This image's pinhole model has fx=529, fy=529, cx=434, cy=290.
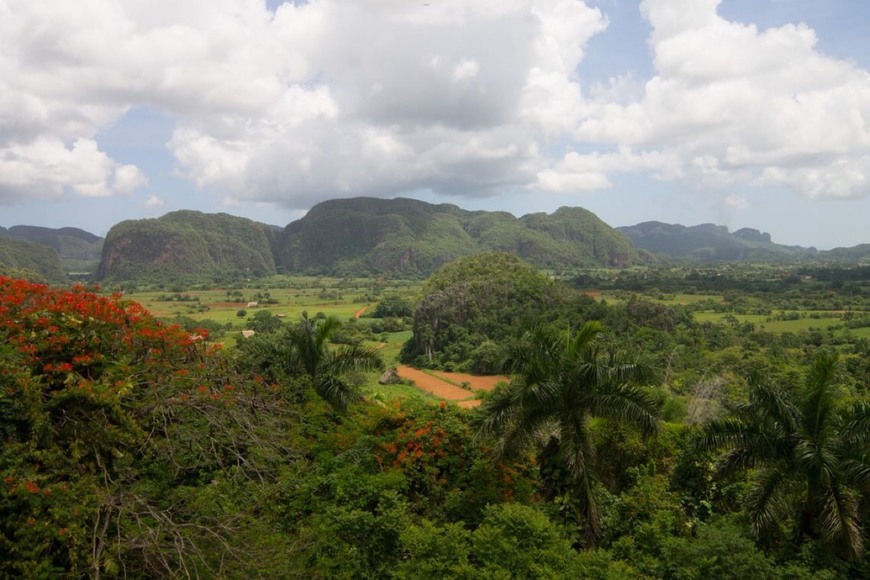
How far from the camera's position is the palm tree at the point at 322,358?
14.6 m

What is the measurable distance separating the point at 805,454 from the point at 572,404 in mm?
3373

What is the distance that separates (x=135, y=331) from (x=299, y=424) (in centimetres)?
495

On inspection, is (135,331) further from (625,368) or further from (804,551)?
(804,551)

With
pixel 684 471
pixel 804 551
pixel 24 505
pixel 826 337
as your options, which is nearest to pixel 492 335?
pixel 826 337

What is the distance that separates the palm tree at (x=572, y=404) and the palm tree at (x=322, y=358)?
5.86 m

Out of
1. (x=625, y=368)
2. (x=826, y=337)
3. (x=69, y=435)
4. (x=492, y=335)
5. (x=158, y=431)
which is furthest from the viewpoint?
(x=492, y=335)

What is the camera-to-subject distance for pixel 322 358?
15031 mm

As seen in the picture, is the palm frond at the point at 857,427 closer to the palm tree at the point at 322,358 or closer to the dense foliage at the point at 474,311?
the palm tree at the point at 322,358

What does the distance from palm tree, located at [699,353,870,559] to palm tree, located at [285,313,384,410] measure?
897cm

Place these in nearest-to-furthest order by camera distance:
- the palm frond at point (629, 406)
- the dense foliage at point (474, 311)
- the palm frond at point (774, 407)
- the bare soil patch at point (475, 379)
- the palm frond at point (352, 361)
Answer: the palm frond at point (774, 407)
the palm frond at point (629, 406)
the palm frond at point (352, 361)
the bare soil patch at point (475, 379)
the dense foliage at point (474, 311)

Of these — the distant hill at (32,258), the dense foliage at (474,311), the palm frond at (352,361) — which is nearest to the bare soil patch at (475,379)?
the dense foliage at (474,311)

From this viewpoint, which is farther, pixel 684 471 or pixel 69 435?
pixel 684 471

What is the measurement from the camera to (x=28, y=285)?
23.7 ft

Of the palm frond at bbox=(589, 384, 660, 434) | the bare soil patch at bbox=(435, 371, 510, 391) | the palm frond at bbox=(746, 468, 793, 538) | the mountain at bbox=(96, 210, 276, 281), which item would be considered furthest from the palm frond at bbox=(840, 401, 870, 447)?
the mountain at bbox=(96, 210, 276, 281)
